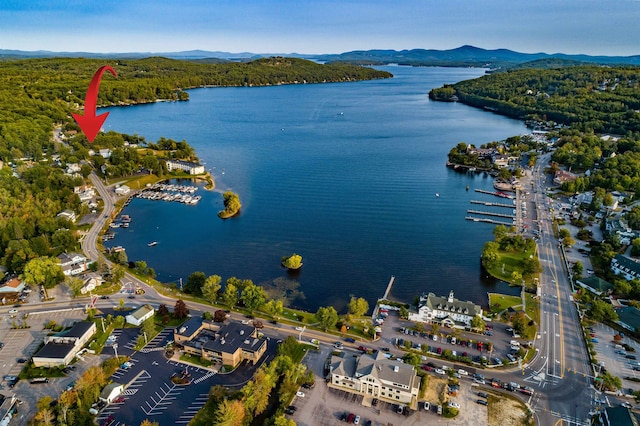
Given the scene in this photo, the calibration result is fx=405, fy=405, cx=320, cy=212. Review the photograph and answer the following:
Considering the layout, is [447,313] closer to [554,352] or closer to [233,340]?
[554,352]

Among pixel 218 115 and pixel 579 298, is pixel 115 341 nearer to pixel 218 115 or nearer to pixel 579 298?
pixel 579 298

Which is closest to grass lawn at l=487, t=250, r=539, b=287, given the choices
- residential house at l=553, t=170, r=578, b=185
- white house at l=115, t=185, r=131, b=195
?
residential house at l=553, t=170, r=578, b=185

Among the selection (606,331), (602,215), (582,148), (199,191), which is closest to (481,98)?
(582,148)

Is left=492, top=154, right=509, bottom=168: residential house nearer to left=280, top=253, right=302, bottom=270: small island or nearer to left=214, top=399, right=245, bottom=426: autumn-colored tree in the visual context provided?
left=280, top=253, right=302, bottom=270: small island

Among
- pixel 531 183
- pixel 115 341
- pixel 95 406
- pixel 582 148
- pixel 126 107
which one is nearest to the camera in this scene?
pixel 95 406

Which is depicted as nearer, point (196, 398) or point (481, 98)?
point (196, 398)

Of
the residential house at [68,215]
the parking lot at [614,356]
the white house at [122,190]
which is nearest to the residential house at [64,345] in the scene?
the residential house at [68,215]
